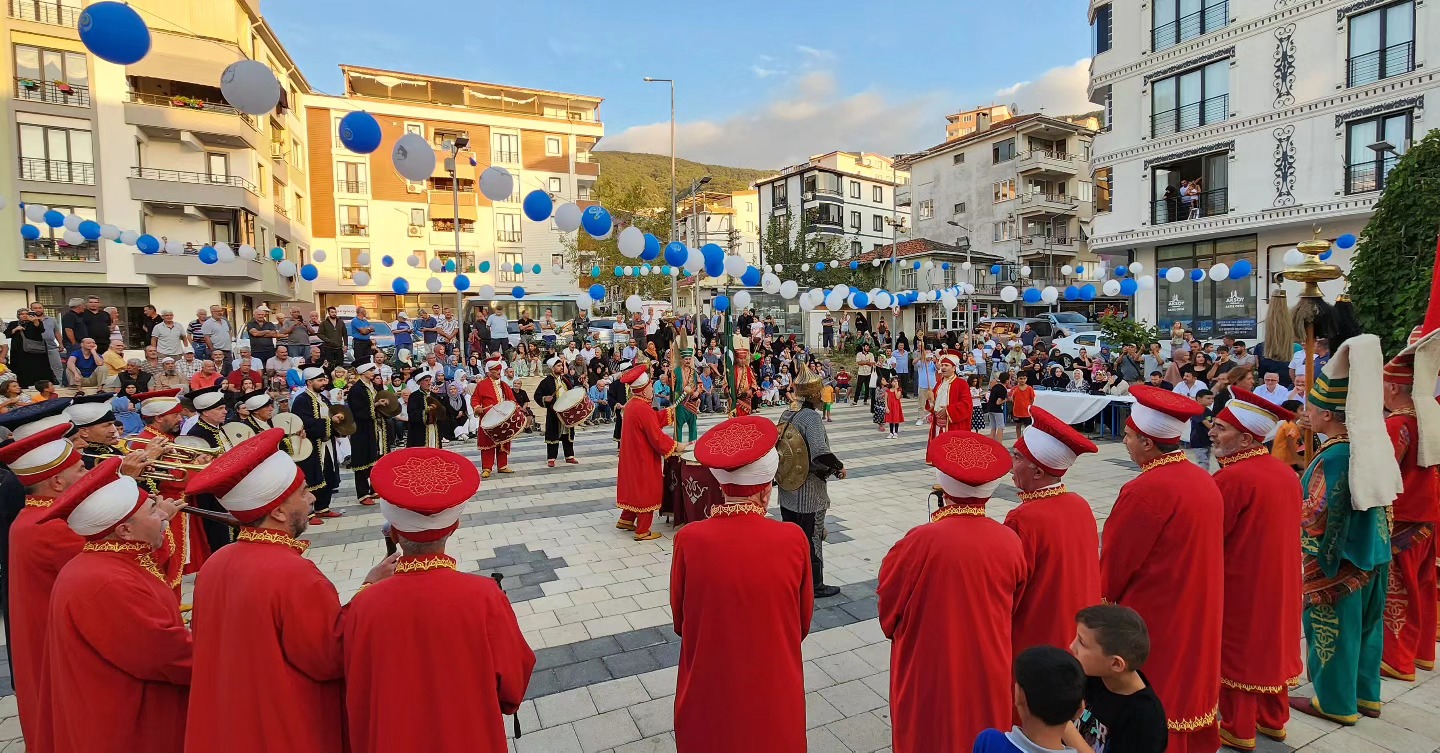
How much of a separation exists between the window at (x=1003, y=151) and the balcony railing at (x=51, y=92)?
143 feet

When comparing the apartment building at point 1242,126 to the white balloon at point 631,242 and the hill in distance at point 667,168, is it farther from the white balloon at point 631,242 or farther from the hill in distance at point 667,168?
the hill in distance at point 667,168

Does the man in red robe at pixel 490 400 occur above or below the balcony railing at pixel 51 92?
below

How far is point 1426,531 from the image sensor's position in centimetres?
435

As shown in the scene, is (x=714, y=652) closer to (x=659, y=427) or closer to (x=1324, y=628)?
(x=1324, y=628)

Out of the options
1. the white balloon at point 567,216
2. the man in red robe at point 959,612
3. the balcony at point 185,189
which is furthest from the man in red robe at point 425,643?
the balcony at point 185,189

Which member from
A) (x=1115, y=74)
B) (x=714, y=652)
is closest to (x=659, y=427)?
(x=714, y=652)

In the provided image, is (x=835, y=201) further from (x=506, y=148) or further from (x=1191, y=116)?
(x=1191, y=116)

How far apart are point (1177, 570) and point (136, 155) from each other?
116 feet

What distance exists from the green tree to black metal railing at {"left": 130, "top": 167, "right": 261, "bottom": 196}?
35319mm

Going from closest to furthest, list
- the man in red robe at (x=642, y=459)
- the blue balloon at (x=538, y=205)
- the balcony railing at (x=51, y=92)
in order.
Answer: the man in red robe at (x=642, y=459) < the blue balloon at (x=538, y=205) < the balcony railing at (x=51, y=92)

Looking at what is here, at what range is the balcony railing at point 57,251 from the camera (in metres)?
25.3

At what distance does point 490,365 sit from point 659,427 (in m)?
4.31

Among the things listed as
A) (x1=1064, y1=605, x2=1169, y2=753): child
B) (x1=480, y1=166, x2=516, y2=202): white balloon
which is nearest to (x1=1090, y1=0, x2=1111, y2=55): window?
(x1=480, y1=166, x2=516, y2=202): white balloon

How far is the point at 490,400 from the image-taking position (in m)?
11.2
